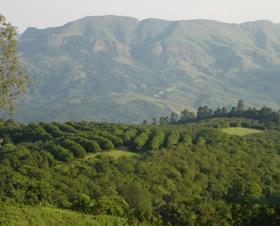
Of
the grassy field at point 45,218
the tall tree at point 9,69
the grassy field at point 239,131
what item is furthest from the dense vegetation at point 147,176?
the grassy field at point 239,131

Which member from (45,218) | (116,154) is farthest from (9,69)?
(116,154)

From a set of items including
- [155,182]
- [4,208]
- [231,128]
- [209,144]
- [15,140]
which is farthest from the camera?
[231,128]

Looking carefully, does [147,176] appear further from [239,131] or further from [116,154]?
[239,131]

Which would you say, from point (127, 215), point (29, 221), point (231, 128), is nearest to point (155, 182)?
point (127, 215)

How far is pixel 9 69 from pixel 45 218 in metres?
13.8

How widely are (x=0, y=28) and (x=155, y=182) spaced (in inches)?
2049

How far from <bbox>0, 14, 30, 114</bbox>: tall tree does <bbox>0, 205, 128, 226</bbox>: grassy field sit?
8.92 meters

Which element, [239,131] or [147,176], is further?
[239,131]

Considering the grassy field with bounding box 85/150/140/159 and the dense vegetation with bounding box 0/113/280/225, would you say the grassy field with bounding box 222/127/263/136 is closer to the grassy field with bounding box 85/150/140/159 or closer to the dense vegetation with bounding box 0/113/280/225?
the dense vegetation with bounding box 0/113/280/225

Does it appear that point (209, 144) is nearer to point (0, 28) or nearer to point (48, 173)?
point (48, 173)

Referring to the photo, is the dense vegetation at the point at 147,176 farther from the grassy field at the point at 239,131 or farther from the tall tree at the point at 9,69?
the grassy field at the point at 239,131

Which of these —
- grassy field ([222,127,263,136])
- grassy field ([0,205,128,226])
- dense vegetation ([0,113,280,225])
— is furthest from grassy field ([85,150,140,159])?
grassy field ([222,127,263,136])

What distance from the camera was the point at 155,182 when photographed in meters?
93.4

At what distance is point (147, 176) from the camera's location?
9375cm
